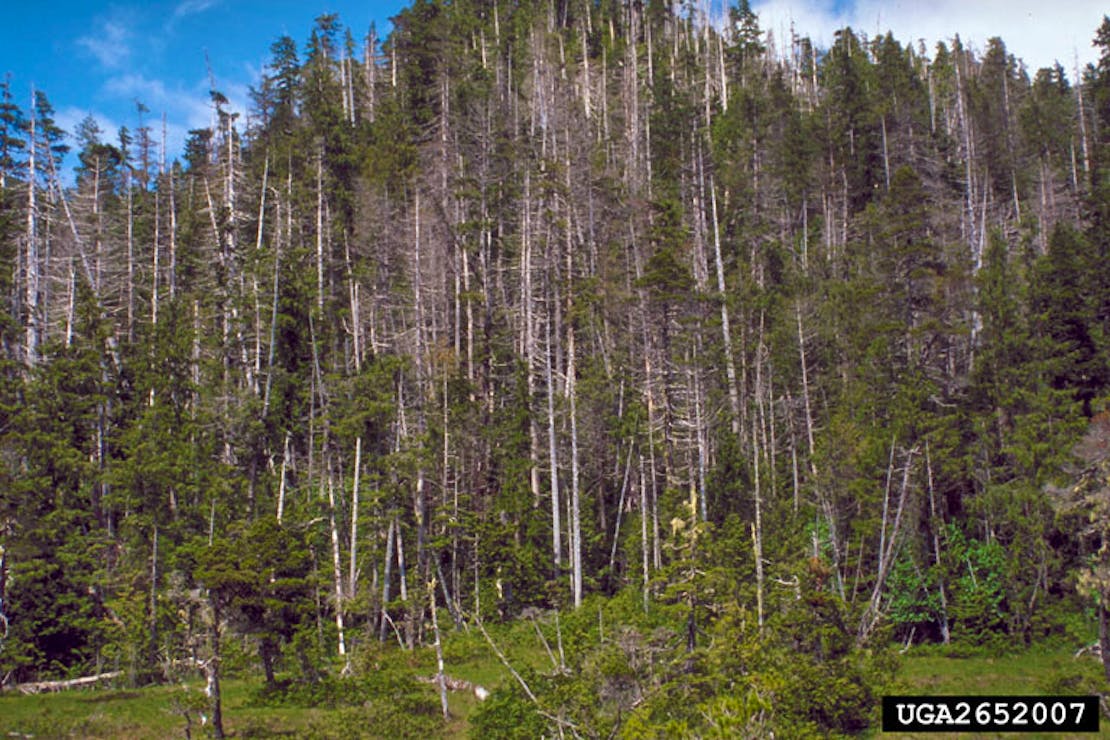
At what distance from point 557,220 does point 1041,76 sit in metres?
69.4

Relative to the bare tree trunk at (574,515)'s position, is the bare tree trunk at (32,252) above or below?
above

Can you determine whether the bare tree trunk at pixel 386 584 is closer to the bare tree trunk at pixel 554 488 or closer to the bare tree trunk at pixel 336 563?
the bare tree trunk at pixel 336 563

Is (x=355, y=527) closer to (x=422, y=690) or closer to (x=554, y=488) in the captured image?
(x=554, y=488)

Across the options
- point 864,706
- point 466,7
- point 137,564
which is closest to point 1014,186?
point 864,706

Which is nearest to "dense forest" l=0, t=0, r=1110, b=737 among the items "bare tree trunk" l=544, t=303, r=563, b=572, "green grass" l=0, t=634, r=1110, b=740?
"bare tree trunk" l=544, t=303, r=563, b=572

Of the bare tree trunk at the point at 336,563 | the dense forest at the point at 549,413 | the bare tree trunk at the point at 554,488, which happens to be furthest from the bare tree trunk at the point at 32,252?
the bare tree trunk at the point at 554,488

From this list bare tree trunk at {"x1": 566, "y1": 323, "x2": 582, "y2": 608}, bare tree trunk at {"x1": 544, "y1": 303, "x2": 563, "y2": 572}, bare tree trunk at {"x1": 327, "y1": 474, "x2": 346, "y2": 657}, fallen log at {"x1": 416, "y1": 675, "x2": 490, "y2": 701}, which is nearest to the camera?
fallen log at {"x1": 416, "y1": 675, "x2": 490, "y2": 701}

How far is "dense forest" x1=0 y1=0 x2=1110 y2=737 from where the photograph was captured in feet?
78.0

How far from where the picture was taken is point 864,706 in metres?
20.0

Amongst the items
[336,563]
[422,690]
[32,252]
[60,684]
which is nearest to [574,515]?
[336,563]

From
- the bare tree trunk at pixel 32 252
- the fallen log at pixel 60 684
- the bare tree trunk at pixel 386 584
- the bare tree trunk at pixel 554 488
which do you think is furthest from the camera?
the bare tree trunk at pixel 32 252

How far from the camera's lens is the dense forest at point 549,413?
78.0 ft

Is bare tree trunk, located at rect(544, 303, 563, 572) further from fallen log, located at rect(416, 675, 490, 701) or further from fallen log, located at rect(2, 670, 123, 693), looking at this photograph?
fallen log, located at rect(2, 670, 123, 693)

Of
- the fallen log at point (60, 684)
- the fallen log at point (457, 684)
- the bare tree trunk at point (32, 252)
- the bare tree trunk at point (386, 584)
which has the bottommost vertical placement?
the fallen log at point (457, 684)
